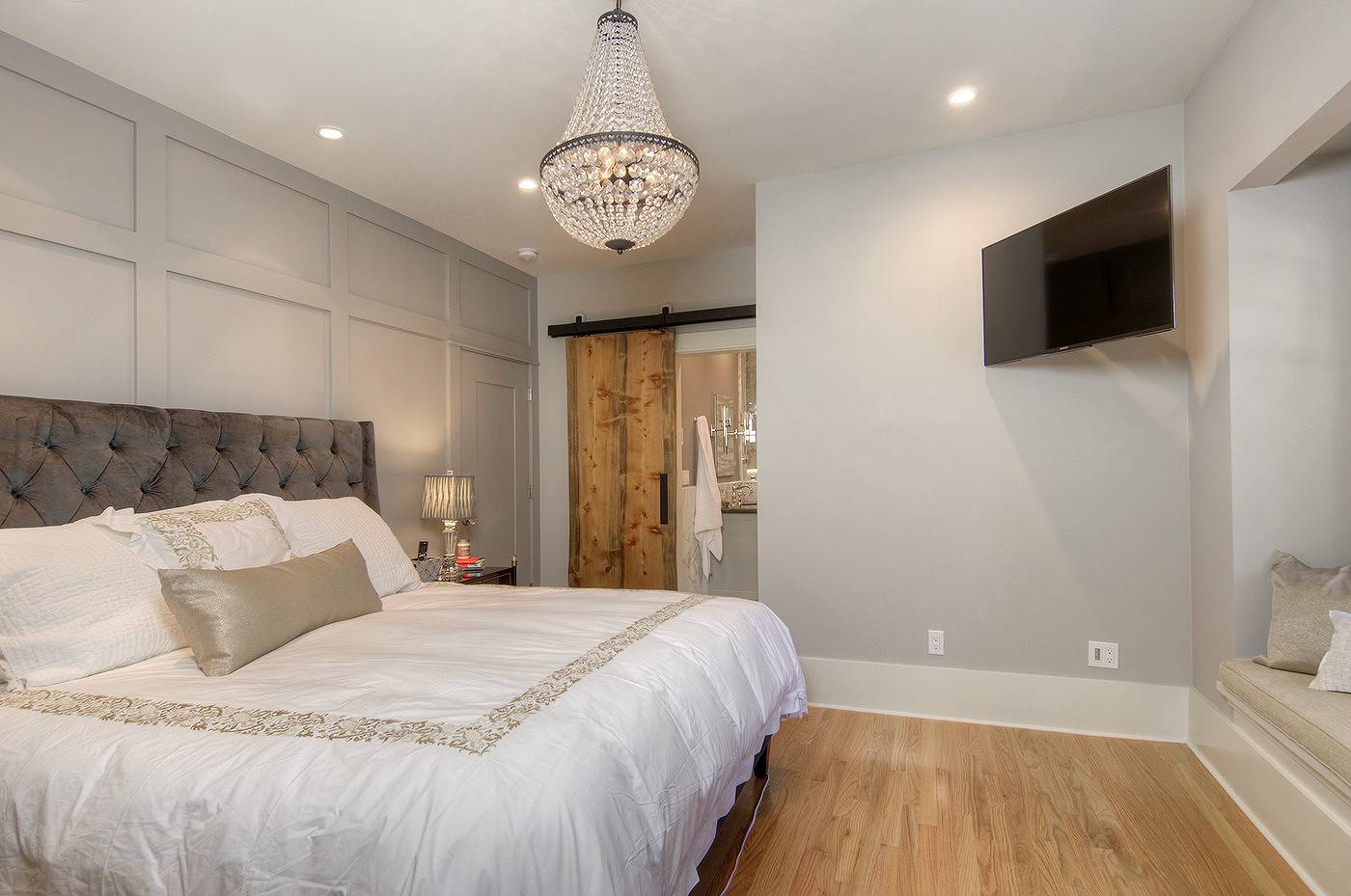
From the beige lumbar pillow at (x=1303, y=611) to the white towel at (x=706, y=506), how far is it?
2802mm

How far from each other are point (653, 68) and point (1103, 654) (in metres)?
3.02

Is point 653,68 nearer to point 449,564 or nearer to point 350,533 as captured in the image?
point 350,533

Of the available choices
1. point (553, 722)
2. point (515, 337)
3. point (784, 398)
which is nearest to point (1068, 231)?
point (784, 398)

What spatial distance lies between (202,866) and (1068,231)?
3.18 m

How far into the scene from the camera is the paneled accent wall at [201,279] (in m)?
2.27

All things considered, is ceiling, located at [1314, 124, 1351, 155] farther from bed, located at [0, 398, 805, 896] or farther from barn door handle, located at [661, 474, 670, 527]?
barn door handle, located at [661, 474, 670, 527]

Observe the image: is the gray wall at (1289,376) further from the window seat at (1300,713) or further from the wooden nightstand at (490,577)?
the wooden nightstand at (490,577)

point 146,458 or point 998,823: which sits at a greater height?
point 146,458

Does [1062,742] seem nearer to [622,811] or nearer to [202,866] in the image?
[622,811]

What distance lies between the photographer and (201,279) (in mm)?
2760

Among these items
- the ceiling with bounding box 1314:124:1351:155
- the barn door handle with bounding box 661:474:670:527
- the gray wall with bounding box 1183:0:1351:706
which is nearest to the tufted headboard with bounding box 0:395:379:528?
the barn door handle with bounding box 661:474:670:527

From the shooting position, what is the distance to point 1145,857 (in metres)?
2.04

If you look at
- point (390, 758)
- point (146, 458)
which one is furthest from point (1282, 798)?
point (146, 458)

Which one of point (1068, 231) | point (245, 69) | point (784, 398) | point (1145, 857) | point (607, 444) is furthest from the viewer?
point (607, 444)
